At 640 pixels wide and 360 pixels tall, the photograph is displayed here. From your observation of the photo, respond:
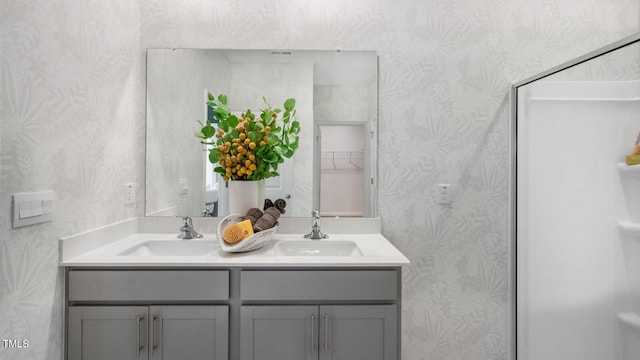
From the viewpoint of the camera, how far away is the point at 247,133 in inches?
62.5

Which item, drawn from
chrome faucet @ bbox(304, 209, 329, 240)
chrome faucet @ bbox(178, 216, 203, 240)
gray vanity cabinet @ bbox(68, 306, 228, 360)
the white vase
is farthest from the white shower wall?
chrome faucet @ bbox(178, 216, 203, 240)

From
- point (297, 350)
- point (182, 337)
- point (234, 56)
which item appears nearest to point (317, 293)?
point (297, 350)

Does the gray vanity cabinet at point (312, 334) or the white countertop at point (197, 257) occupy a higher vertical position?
the white countertop at point (197, 257)

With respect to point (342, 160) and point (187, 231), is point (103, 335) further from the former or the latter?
point (342, 160)

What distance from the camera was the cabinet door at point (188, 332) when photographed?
48.6 inches

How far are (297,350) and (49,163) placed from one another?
1049 millimetres

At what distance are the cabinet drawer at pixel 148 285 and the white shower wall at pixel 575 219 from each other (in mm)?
1386

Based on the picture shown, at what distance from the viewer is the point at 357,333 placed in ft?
4.13

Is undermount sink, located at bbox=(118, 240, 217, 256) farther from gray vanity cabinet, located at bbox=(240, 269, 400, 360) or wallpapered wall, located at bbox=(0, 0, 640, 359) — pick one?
gray vanity cabinet, located at bbox=(240, 269, 400, 360)

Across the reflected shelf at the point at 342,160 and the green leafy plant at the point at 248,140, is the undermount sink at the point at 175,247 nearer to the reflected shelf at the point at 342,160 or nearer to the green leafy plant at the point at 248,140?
the green leafy plant at the point at 248,140

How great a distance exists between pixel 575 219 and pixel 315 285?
3.59 ft

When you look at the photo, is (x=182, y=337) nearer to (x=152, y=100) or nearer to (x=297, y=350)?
(x=297, y=350)

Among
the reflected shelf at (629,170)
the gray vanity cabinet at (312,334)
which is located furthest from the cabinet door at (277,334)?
the reflected shelf at (629,170)

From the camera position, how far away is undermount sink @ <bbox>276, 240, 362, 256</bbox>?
1.59 metres
